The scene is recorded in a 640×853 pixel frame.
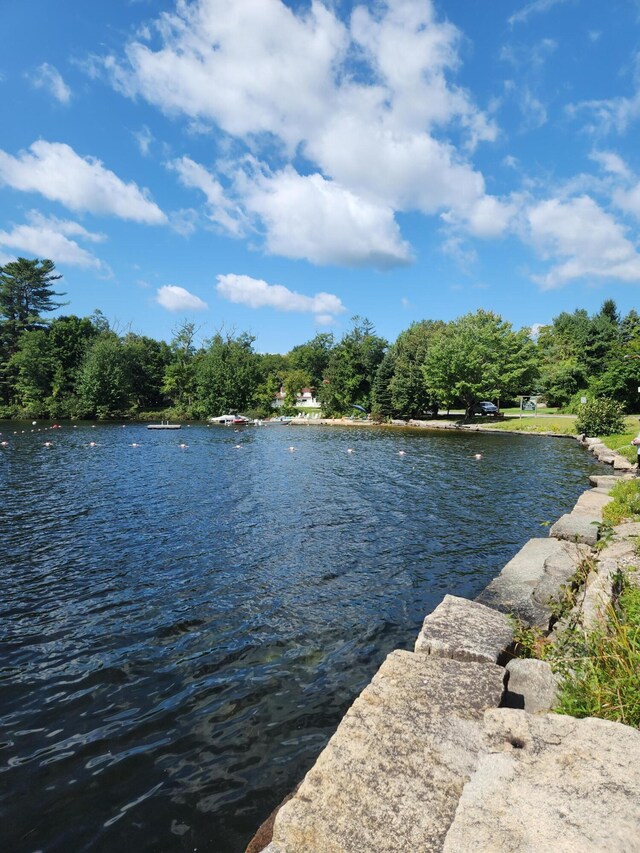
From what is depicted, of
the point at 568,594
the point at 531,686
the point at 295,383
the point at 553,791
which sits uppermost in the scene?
the point at 295,383

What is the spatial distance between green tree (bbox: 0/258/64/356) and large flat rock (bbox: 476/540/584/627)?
312 ft

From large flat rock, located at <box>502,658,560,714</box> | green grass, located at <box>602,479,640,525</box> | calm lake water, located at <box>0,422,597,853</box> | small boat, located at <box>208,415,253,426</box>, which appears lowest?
calm lake water, located at <box>0,422,597,853</box>

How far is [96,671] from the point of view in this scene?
671 cm

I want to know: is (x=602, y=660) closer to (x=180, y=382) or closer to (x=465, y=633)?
(x=465, y=633)

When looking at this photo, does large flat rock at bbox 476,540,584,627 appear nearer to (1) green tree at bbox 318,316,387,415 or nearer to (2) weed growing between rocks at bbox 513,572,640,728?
(2) weed growing between rocks at bbox 513,572,640,728

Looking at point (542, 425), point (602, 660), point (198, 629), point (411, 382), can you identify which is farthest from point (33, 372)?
point (602, 660)

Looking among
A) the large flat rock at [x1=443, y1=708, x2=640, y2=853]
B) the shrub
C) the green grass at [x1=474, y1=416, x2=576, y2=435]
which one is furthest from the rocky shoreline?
the green grass at [x1=474, y1=416, x2=576, y2=435]

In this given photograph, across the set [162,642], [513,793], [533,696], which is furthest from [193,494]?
[513,793]

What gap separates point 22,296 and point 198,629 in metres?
97.7

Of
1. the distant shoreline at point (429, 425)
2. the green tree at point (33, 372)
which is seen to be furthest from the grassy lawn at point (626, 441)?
the green tree at point (33, 372)

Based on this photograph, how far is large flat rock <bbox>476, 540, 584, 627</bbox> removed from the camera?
7203mm

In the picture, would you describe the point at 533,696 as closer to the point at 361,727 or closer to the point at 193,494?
the point at 361,727

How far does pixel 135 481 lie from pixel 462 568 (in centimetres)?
1675

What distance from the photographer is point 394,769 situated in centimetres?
342
